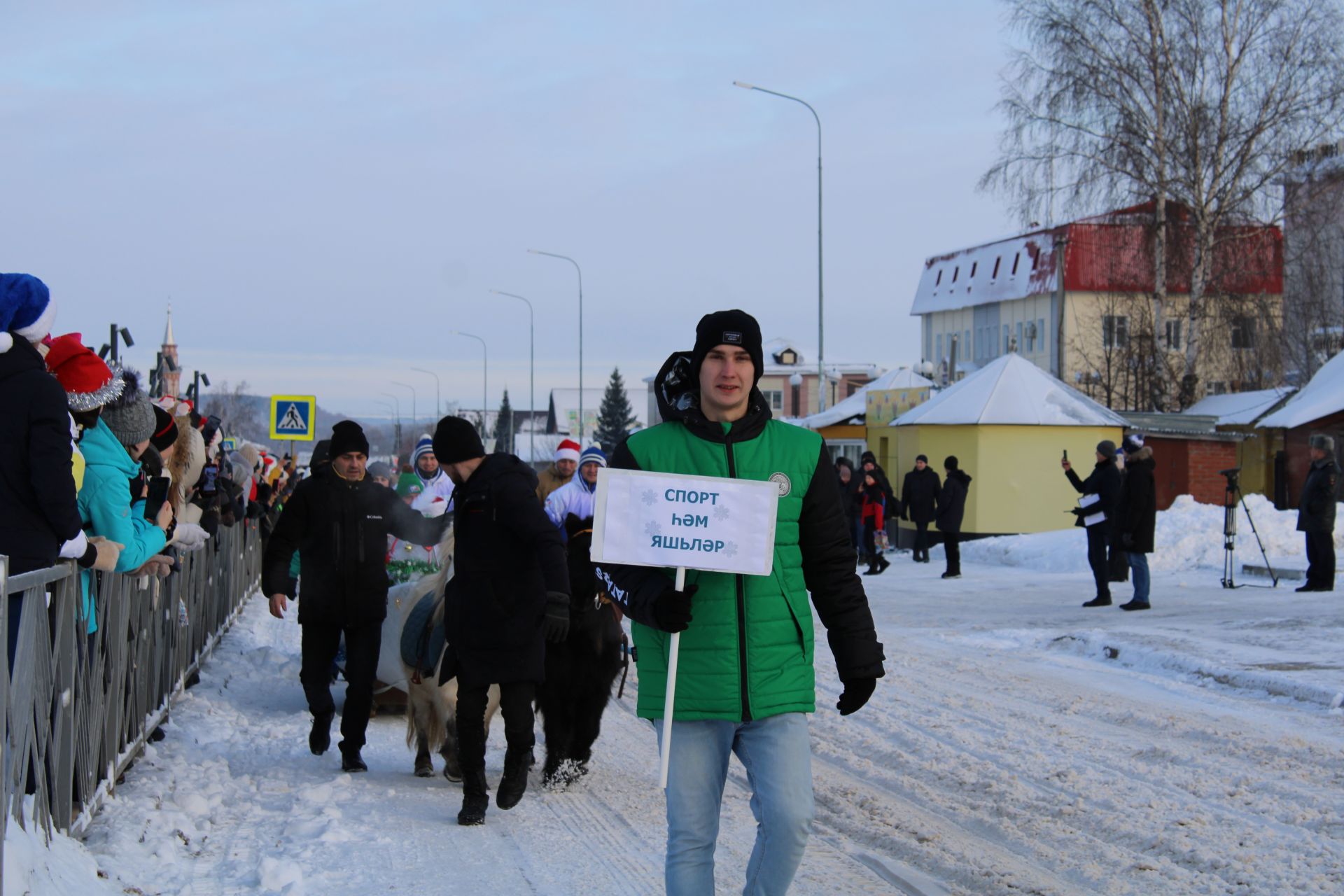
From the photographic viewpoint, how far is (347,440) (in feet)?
26.2

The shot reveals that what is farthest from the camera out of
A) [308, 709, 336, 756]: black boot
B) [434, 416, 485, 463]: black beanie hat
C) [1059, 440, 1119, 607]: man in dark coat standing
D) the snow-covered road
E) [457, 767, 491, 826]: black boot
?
[1059, 440, 1119, 607]: man in dark coat standing

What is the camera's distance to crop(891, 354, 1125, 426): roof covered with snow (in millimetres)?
29891

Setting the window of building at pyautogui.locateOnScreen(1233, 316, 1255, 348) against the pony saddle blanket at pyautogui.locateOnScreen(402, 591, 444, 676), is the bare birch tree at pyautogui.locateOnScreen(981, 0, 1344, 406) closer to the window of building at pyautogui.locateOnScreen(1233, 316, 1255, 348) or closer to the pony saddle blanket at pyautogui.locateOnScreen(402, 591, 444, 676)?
the window of building at pyautogui.locateOnScreen(1233, 316, 1255, 348)

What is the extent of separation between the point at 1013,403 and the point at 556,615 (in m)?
24.8

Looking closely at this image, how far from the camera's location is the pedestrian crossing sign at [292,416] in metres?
22.9

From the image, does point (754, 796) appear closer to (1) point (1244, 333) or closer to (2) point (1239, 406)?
(2) point (1239, 406)

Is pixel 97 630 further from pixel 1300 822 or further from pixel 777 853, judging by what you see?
pixel 1300 822

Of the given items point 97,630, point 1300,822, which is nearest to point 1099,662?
point 1300,822

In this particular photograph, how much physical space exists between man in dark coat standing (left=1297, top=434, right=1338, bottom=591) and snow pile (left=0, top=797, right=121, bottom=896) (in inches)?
Result: 561

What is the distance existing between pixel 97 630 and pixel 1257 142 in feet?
108

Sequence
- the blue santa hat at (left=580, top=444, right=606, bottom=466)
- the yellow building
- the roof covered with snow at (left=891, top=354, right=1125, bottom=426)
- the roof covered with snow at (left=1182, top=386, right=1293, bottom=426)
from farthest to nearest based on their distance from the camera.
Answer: the roof covered with snow at (left=1182, top=386, right=1293, bottom=426) → the roof covered with snow at (left=891, top=354, right=1125, bottom=426) → the yellow building → the blue santa hat at (left=580, top=444, right=606, bottom=466)

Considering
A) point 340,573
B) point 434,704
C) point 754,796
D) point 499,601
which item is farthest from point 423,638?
point 754,796

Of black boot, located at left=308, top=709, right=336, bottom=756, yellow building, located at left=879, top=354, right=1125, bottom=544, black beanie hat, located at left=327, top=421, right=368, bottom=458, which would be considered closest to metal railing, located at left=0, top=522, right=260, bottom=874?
black boot, located at left=308, top=709, right=336, bottom=756

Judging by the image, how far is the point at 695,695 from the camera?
13.5 ft
